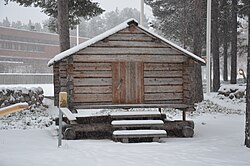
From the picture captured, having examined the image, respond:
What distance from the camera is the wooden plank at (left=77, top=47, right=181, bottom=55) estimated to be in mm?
12742

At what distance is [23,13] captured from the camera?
9681 cm

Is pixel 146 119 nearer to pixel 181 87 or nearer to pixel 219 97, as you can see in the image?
pixel 181 87

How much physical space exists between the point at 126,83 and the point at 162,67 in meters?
1.51

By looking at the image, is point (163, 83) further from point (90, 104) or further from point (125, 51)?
point (90, 104)

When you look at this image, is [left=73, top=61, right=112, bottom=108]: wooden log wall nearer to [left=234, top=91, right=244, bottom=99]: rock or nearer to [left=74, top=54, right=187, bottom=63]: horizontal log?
[left=74, top=54, right=187, bottom=63]: horizontal log

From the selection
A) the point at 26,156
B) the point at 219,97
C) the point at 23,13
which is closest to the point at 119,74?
the point at 26,156

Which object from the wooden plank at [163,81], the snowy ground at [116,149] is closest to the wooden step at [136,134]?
the snowy ground at [116,149]

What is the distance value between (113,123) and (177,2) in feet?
65.4

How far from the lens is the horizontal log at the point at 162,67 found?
13617 millimetres

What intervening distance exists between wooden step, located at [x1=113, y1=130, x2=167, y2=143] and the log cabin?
60.4 inches

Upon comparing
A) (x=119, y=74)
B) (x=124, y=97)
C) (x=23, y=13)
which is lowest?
(x=124, y=97)

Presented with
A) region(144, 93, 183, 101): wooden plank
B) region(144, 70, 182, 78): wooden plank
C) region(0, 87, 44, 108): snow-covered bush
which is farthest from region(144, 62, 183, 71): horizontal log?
region(0, 87, 44, 108): snow-covered bush

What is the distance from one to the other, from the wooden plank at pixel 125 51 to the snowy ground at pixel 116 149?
3.11 m

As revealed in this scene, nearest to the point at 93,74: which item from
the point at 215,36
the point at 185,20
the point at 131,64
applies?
the point at 131,64
